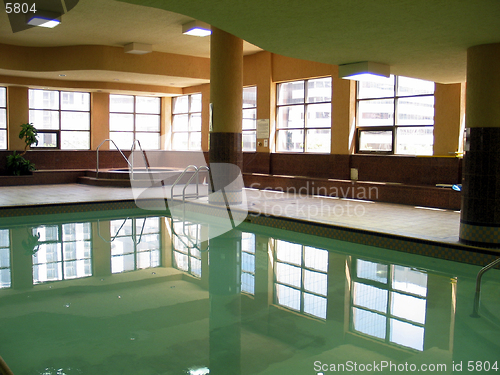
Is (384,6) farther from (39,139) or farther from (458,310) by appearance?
(39,139)

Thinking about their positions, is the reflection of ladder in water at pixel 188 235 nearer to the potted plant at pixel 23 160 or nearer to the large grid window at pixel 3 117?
→ the potted plant at pixel 23 160

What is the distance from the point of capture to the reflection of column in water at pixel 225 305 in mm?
2783

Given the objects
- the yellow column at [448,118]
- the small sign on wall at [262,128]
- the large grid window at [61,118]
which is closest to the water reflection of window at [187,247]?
the small sign on wall at [262,128]

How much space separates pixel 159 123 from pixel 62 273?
1059 cm

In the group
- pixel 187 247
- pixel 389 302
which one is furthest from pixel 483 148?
pixel 187 247

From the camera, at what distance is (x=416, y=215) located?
6.91 meters

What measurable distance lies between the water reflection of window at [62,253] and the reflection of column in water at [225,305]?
1.42 m

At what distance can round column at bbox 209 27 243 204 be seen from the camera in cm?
777

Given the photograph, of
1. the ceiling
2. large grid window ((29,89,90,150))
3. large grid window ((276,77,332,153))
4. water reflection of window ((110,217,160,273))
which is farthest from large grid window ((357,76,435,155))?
large grid window ((29,89,90,150))

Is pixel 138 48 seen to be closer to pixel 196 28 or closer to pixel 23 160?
pixel 196 28

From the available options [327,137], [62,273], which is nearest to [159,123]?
[327,137]

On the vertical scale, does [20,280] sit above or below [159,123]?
below

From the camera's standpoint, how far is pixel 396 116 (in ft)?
28.6

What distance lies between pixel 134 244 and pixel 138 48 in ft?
17.6
